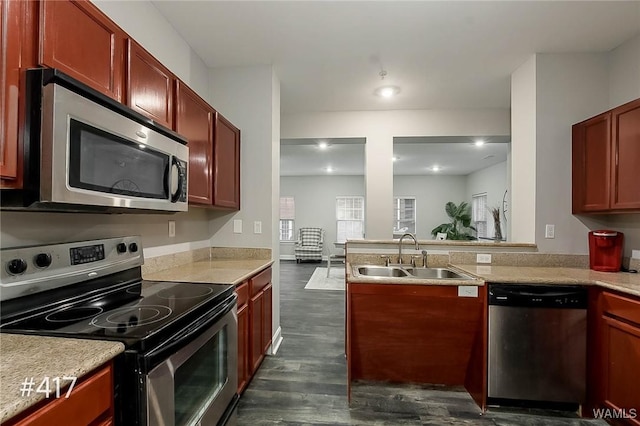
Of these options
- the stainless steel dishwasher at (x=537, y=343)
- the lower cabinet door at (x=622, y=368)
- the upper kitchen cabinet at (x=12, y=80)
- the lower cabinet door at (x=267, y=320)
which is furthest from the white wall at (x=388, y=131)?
the upper kitchen cabinet at (x=12, y=80)

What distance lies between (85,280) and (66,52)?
0.95m

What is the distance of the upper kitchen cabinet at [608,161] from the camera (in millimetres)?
2059

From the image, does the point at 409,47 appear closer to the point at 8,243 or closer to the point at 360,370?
the point at 360,370

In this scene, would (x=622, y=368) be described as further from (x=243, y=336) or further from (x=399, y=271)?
(x=243, y=336)

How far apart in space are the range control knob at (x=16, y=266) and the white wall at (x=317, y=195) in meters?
8.11

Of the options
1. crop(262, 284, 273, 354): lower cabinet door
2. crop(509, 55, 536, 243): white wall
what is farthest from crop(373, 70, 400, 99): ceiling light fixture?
crop(262, 284, 273, 354): lower cabinet door

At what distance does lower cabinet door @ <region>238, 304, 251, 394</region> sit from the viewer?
198 cm

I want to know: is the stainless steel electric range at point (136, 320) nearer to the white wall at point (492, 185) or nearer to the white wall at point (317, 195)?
the white wall at point (492, 185)

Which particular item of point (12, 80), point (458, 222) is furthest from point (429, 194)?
point (12, 80)

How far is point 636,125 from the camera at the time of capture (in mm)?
2025

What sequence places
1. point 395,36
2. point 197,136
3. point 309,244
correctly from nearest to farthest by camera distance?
point 197,136 → point 395,36 → point 309,244

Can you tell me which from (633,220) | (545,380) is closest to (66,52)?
(545,380)

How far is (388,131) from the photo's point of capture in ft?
12.9
